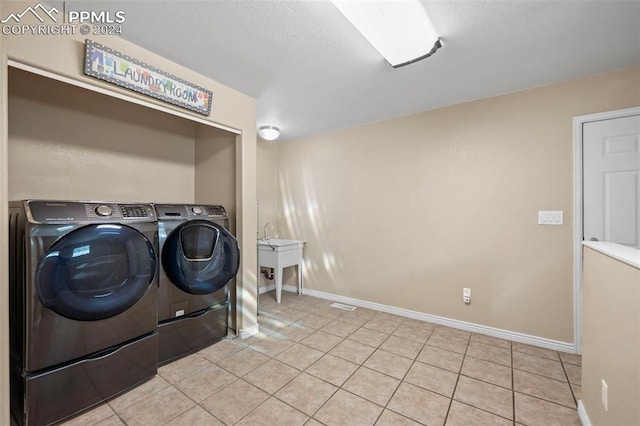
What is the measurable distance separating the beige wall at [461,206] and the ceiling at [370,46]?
270 mm

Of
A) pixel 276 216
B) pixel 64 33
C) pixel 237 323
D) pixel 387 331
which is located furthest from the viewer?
pixel 276 216

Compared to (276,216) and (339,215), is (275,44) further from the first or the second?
(276,216)

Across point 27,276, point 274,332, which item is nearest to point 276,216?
point 274,332

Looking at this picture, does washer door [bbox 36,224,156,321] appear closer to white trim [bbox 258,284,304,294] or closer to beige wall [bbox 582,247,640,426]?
white trim [bbox 258,284,304,294]

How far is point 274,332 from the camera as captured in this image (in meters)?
2.68

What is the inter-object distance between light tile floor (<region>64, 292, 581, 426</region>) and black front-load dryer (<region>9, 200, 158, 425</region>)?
20 centimetres

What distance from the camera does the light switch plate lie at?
2328mm

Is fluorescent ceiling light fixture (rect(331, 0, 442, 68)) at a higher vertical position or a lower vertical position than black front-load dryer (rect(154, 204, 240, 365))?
higher

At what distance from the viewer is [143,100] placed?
1871mm

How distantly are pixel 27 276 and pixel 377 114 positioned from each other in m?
3.10

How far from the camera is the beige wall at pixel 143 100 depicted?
4.33 feet

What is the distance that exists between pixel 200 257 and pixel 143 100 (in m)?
1.21

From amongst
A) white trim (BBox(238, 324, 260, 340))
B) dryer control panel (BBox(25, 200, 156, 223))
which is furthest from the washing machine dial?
white trim (BBox(238, 324, 260, 340))

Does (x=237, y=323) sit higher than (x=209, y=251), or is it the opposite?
(x=209, y=251)
